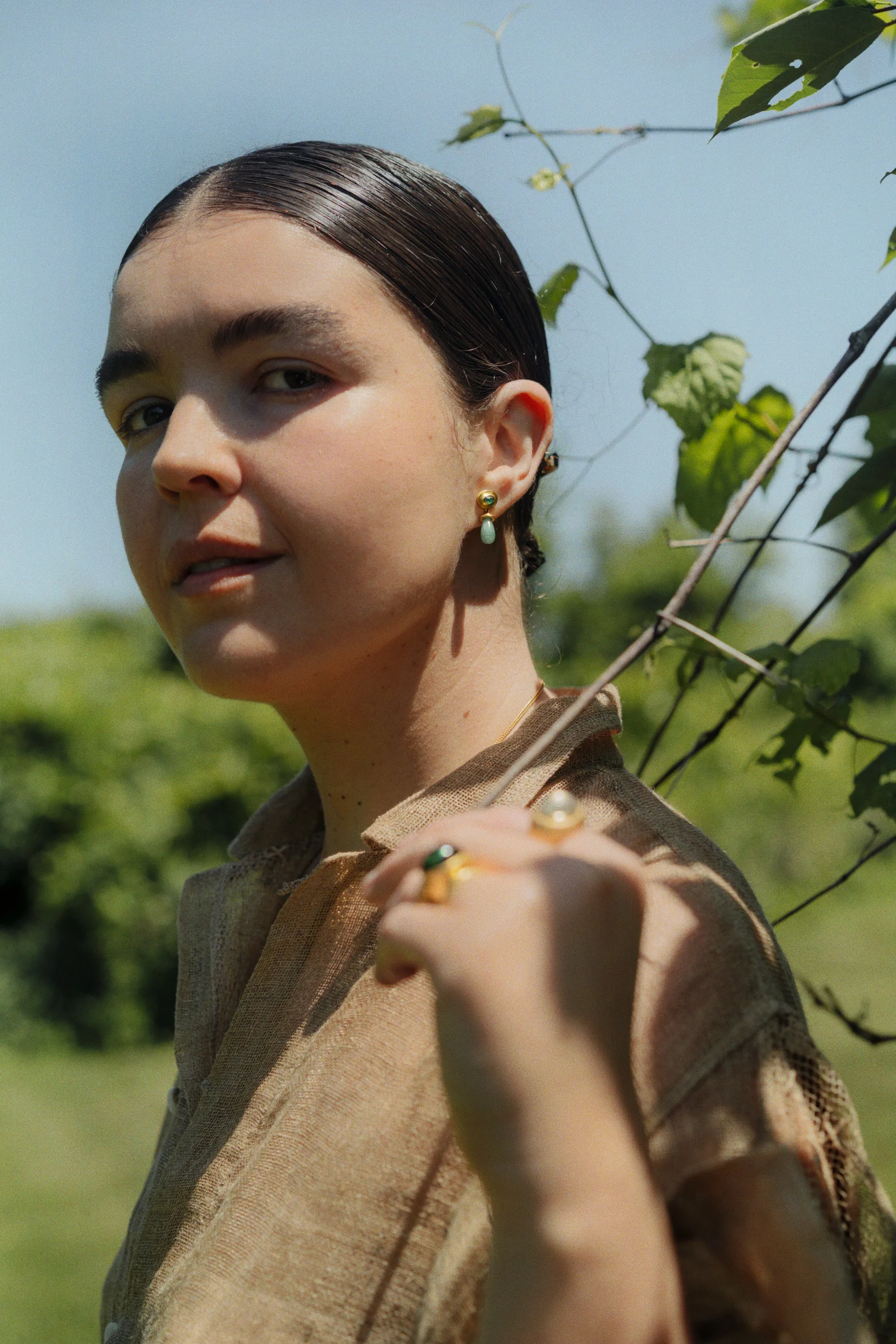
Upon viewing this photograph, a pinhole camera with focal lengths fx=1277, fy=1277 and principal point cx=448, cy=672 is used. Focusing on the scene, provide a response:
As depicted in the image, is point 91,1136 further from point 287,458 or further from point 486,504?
point 287,458

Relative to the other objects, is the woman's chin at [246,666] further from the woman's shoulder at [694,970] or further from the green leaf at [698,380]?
the green leaf at [698,380]

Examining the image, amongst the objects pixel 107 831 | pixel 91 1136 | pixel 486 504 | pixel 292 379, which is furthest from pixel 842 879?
pixel 107 831

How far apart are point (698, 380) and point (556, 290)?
13.4 inches

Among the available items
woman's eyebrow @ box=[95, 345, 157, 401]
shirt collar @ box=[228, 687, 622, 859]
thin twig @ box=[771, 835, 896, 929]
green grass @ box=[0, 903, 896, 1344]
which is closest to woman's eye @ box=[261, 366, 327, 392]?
woman's eyebrow @ box=[95, 345, 157, 401]

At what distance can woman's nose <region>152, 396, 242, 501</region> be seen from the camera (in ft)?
5.44

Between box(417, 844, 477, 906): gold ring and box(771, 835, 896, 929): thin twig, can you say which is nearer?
box(417, 844, 477, 906): gold ring

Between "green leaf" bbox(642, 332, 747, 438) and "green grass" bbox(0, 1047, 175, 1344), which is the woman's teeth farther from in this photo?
"green grass" bbox(0, 1047, 175, 1344)

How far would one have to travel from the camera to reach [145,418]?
6.31 feet

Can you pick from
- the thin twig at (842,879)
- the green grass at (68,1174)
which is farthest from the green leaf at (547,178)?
the green grass at (68,1174)

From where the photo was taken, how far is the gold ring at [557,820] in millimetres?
1135

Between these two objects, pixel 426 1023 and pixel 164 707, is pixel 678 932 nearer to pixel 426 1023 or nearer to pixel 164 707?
pixel 426 1023

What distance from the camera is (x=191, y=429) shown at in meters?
1.68

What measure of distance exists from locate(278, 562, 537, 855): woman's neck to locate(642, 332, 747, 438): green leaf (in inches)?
20.5

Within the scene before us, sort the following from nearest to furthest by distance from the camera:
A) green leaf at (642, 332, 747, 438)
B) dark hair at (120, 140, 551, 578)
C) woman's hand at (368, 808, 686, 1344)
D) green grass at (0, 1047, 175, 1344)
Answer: woman's hand at (368, 808, 686, 1344), dark hair at (120, 140, 551, 578), green leaf at (642, 332, 747, 438), green grass at (0, 1047, 175, 1344)
